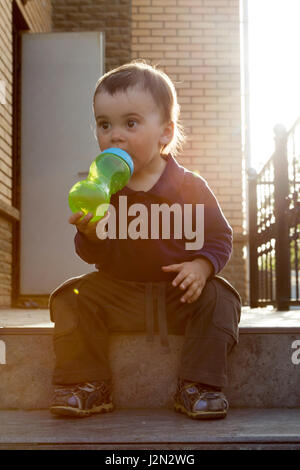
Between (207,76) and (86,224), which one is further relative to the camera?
(207,76)

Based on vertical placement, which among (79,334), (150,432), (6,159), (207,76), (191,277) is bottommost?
(150,432)

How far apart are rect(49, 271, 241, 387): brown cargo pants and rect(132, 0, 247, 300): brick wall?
445cm

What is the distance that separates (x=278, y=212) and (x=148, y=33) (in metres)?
3.30

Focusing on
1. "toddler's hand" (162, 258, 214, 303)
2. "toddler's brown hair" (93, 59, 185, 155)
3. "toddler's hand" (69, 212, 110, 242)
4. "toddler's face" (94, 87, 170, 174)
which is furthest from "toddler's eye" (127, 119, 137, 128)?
"toddler's hand" (162, 258, 214, 303)

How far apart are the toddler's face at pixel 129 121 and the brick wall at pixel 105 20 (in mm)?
4654

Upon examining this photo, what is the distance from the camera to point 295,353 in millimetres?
1799

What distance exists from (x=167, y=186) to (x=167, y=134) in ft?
0.63

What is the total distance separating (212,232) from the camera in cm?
189

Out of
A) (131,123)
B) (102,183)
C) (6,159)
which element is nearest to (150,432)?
(102,183)

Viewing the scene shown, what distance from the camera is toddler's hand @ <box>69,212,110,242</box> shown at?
165cm

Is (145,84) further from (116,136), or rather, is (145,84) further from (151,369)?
(151,369)

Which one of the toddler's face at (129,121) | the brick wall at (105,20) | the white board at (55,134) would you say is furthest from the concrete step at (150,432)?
the brick wall at (105,20)

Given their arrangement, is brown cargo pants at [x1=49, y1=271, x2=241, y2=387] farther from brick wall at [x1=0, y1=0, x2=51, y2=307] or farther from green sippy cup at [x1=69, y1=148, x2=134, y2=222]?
brick wall at [x1=0, y1=0, x2=51, y2=307]

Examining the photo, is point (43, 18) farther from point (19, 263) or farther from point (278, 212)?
point (278, 212)
